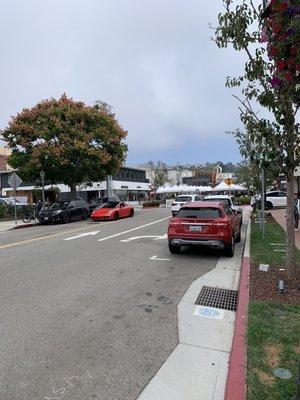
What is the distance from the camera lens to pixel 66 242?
49.8ft

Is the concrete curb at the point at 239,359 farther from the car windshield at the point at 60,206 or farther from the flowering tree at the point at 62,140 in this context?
the flowering tree at the point at 62,140

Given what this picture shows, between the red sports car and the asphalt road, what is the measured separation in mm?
14706

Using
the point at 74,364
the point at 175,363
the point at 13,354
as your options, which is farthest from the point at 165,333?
the point at 13,354

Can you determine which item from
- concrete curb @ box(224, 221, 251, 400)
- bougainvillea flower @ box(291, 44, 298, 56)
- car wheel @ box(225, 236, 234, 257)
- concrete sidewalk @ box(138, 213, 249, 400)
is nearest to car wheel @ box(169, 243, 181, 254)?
car wheel @ box(225, 236, 234, 257)

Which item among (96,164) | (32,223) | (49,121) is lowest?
(32,223)

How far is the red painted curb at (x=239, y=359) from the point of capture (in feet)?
12.7

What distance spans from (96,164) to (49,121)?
4429 mm

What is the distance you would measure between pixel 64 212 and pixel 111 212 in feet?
9.88

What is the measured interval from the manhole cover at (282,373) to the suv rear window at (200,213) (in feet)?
24.4

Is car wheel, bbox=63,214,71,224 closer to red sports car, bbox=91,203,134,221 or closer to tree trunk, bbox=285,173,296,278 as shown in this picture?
red sports car, bbox=91,203,134,221

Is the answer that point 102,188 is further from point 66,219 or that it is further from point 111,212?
point 66,219

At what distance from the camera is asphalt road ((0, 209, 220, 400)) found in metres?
4.22

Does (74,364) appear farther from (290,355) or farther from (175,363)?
(290,355)

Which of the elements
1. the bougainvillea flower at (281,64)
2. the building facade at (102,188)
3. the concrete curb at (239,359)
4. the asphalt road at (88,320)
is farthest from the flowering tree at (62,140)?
the bougainvillea flower at (281,64)
